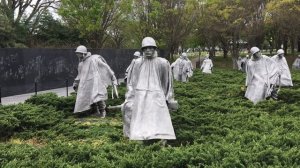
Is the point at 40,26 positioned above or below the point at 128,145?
above

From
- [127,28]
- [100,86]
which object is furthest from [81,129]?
[127,28]

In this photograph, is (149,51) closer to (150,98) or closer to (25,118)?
(150,98)

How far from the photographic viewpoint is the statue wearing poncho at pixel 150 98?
25.2ft

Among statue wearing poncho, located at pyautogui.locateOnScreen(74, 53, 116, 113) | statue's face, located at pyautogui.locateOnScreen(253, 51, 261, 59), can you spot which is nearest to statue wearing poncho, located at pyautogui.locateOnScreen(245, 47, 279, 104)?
statue's face, located at pyautogui.locateOnScreen(253, 51, 261, 59)

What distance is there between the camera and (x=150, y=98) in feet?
25.9

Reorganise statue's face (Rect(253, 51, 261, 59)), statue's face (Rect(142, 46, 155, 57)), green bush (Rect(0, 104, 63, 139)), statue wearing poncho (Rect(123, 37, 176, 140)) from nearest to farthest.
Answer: statue wearing poncho (Rect(123, 37, 176, 140)) → statue's face (Rect(142, 46, 155, 57)) → green bush (Rect(0, 104, 63, 139)) → statue's face (Rect(253, 51, 261, 59))

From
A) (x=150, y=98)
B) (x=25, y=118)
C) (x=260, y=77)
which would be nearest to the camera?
(x=150, y=98)

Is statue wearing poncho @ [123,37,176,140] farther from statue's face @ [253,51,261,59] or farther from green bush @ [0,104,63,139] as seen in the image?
statue's face @ [253,51,261,59]

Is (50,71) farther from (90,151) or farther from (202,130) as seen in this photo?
(90,151)

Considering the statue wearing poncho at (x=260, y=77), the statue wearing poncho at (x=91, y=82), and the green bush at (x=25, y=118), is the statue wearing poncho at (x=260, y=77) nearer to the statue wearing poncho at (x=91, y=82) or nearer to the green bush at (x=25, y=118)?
the statue wearing poncho at (x=91, y=82)

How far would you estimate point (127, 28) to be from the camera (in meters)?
43.1

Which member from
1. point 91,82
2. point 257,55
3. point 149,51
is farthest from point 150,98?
point 257,55

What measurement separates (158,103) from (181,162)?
2065 mm

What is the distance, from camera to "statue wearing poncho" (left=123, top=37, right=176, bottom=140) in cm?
767
